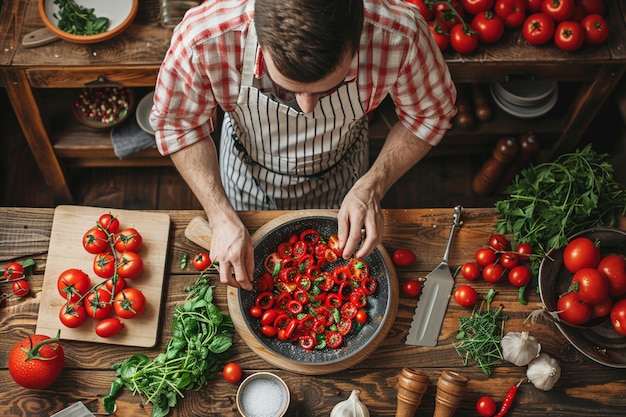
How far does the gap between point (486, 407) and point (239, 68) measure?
1.12 meters

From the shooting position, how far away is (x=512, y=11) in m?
2.35

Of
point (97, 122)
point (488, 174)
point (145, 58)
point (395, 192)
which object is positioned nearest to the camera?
point (145, 58)

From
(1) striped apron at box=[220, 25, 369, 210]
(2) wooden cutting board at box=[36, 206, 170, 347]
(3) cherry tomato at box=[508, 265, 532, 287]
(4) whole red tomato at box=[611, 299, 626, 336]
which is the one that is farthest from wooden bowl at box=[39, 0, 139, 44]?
(4) whole red tomato at box=[611, 299, 626, 336]

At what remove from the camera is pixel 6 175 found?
3.12m

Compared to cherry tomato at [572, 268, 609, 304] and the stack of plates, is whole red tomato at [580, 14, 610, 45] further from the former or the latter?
cherry tomato at [572, 268, 609, 304]

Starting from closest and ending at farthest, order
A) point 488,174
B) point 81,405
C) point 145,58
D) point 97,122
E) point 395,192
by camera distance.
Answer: point 81,405, point 145,58, point 97,122, point 488,174, point 395,192

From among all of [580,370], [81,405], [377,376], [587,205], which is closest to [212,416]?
[81,405]

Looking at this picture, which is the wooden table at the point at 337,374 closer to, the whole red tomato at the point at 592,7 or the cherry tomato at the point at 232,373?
the cherry tomato at the point at 232,373

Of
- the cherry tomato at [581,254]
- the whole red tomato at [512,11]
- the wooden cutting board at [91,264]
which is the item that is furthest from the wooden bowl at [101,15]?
the cherry tomato at [581,254]

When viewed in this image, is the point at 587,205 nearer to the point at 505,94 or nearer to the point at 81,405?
the point at 505,94

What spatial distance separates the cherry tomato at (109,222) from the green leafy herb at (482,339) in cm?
103

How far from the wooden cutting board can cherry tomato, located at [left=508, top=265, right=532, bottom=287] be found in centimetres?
101

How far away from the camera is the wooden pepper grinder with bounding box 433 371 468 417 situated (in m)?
1.69

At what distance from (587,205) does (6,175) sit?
2591mm
